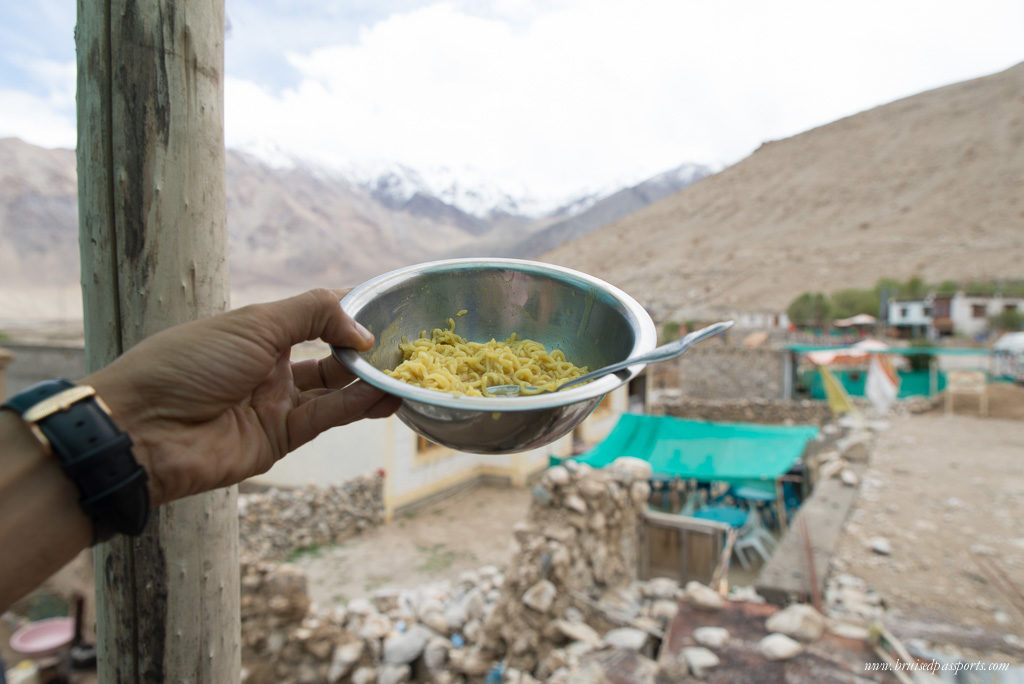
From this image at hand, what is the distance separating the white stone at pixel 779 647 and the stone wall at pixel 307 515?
870 centimetres

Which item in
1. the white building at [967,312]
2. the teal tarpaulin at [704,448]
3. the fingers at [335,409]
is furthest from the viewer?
the white building at [967,312]

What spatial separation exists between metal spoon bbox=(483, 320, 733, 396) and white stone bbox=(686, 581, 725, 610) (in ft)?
13.4

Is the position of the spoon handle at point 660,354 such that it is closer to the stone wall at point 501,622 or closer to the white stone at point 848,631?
the stone wall at point 501,622

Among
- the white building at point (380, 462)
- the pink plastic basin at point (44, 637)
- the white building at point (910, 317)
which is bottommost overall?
the white building at point (380, 462)

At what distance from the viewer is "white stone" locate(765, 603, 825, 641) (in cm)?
385

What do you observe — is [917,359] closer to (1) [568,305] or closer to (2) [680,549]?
(2) [680,549]

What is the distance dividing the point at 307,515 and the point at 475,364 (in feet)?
35.7

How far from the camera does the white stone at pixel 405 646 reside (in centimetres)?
509

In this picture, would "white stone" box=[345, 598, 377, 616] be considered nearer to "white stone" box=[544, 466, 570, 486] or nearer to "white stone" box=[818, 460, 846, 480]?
"white stone" box=[544, 466, 570, 486]

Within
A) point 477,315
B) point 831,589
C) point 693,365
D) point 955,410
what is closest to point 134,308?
point 477,315

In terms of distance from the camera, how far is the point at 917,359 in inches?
912

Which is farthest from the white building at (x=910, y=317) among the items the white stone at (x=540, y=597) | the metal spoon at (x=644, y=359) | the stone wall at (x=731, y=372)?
the metal spoon at (x=644, y=359)

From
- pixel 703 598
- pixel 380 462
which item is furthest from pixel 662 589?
pixel 380 462

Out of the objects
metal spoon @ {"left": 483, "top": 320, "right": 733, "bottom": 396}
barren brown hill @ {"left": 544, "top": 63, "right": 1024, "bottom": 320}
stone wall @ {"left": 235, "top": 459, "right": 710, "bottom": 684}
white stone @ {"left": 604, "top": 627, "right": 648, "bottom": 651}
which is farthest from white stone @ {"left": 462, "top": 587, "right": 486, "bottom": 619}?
barren brown hill @ {"left": 544, "top": 63, "right": 1024, "bottom": 320}
